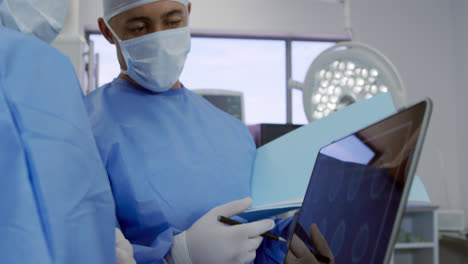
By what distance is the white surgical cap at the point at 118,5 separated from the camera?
99cm

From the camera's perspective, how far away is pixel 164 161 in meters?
0.91

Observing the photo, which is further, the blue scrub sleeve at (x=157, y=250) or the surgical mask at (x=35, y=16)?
the blue scrub sleeve at (x=157, y=250)

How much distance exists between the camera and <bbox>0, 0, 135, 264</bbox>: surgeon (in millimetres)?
365

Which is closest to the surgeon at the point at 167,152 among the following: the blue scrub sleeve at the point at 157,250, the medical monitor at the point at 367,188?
the blue scrub sleeve at the point at 157,250

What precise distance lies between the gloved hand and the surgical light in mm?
911

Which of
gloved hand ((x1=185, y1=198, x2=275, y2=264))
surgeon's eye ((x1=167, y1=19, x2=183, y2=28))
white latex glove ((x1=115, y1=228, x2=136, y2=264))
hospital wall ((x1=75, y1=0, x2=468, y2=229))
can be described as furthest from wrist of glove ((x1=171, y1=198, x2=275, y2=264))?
hospital wall ((x1=75, y1=0, x2=468, y2=229))

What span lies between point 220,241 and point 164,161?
25 cm

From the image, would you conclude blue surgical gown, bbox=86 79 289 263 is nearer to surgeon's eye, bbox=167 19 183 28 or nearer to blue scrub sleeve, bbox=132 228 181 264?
blue scrub sleeve, bbox=132 228 181 264

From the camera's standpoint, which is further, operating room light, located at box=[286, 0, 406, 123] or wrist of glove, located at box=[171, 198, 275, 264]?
operating room light, located at box=[286, 0, 406, 123]

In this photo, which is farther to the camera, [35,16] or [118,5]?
[118,5]

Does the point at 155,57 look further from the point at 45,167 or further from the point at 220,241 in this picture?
the point at 45,167

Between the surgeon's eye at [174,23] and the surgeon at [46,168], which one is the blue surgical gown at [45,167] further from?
the surgeon's eye at [174,23]

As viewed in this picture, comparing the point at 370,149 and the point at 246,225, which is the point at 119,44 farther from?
the point at 370,149

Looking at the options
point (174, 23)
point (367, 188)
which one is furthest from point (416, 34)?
point (367, 188)
